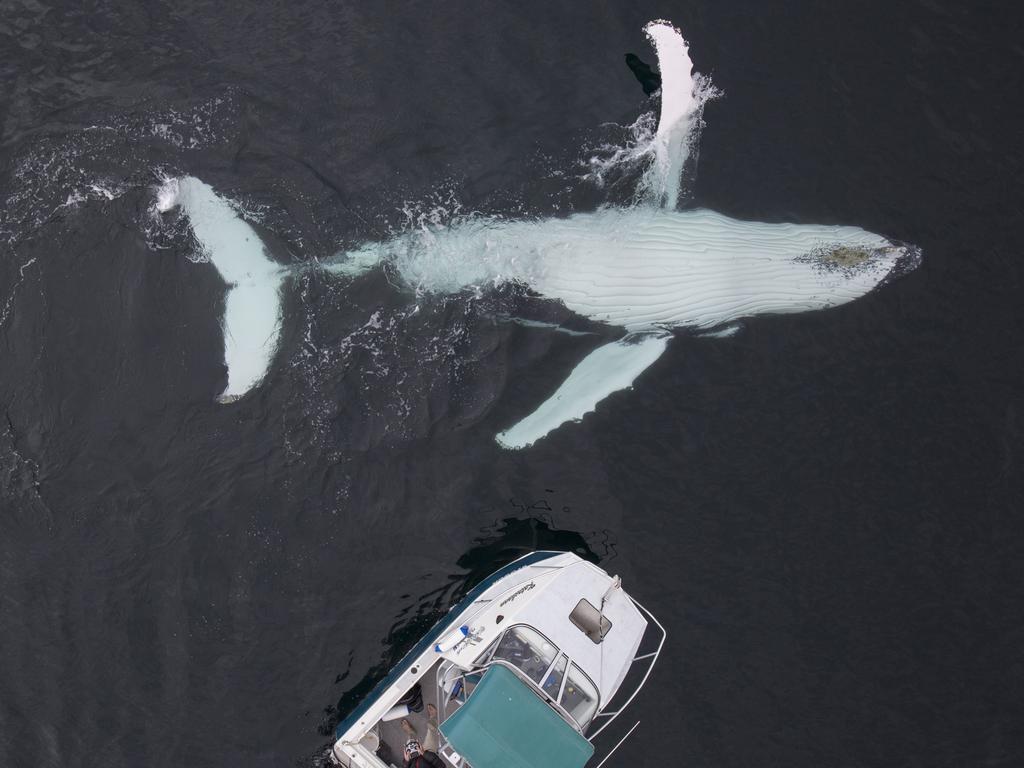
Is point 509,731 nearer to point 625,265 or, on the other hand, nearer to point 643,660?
point 643,660

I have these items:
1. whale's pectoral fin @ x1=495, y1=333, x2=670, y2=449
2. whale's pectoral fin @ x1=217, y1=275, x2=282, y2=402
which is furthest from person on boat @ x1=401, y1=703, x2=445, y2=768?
whale's pectoral fin @ x1=217, y1=275, x2=282, y2=402

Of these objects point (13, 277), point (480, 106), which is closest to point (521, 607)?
point (480, 106)

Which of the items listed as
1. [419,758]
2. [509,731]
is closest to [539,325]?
[509,731]

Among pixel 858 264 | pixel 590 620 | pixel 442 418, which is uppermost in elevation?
pixel 858 264

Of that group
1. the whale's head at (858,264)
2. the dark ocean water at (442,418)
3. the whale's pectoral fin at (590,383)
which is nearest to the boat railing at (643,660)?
the dark ocean water at (442,418)

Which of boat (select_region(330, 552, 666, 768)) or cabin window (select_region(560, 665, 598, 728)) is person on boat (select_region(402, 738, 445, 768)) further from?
cabin window (select_region(560, 665, 598, 728))

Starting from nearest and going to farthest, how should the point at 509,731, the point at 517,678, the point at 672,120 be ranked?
the point at 509,731
the point at 517,678
the point at 672,120
